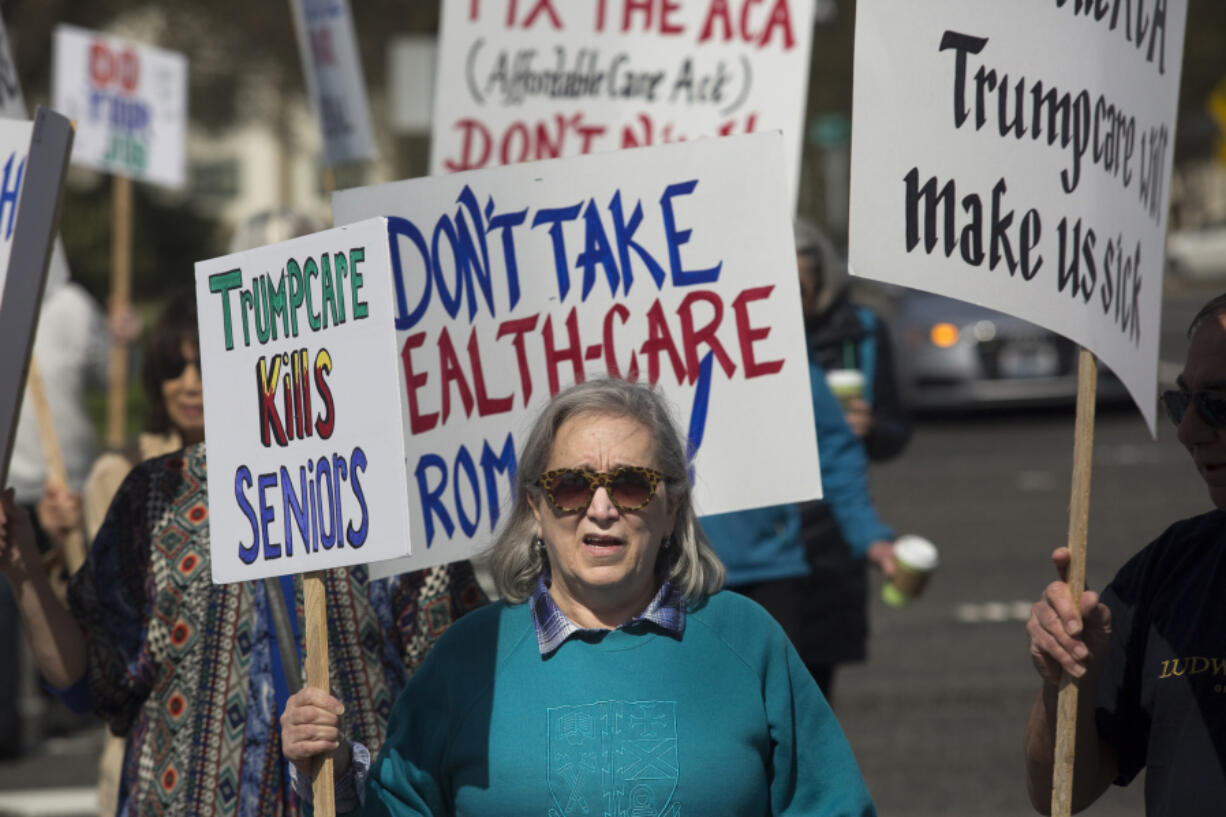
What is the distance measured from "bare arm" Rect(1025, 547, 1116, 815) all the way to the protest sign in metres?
2.79

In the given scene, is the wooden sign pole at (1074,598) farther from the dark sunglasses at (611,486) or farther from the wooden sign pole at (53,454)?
the wooden sign pole at (53,454)

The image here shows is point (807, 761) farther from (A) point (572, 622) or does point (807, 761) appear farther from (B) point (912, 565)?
(B) point (912, 565)

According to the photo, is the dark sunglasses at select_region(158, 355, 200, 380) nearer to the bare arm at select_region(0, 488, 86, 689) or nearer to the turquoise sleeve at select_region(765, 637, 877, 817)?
the bare arm at select_region(0, 488, 86, 689)

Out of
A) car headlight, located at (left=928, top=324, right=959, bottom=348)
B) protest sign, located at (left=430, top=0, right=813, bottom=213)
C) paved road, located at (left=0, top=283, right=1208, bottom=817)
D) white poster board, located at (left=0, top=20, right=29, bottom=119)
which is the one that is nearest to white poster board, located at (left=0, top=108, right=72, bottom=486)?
white poster board, located at (left=0, top=20, right=29, bottom=119)

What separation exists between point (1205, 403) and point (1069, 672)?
471 millimetres

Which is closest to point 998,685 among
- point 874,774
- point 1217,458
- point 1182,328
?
point 874,774

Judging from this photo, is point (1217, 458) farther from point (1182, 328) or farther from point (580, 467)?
point (1182, 328)

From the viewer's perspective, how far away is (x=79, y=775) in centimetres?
773

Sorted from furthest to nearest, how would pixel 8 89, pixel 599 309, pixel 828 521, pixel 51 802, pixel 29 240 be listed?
1. pixel 51 802
2. pixel 828 521
3. pixel 8 89
4. pixel 599 309
5. pixel 29 240


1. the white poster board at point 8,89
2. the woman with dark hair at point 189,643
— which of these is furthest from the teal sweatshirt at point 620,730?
the white poster board at point 8,89

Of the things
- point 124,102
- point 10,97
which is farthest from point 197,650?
point 124,102

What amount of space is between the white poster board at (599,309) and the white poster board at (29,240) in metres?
0.59

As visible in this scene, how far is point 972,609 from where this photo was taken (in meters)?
9.87

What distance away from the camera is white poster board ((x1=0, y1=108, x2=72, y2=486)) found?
3449 millimetres
